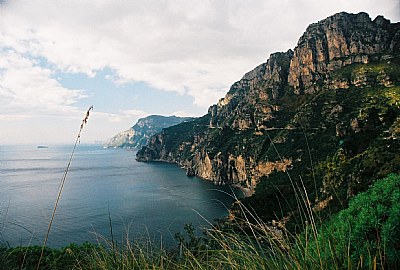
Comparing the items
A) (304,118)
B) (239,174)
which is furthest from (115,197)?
(304,118)

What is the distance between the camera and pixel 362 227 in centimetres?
240

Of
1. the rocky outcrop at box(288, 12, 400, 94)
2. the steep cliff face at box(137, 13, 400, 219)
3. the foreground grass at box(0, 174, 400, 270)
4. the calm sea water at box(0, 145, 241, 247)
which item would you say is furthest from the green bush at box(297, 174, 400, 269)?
the rocky outcrop at box(288, 12, 400, 94)

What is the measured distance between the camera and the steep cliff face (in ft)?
132

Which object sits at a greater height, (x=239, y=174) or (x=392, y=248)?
(x=392, y=248)

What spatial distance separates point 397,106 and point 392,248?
5324 cm

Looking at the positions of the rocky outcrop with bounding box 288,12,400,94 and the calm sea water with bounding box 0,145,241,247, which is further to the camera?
the rocky outcrop with bounding box 288,12,400,94

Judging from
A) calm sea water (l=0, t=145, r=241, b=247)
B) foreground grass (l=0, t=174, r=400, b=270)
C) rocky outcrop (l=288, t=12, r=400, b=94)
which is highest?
rocky outcrop (l=288, t=12, r=400, b=94)

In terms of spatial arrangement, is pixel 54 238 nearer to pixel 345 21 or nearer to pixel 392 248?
pixel 392 248

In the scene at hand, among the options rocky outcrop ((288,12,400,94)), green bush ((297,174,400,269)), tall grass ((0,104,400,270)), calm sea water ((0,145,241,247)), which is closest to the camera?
tall grass ((0,104,400,270))

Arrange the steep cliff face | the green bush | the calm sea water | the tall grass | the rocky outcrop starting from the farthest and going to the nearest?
the rocky outcrop
the steep cliff face
the calm sea water
the green bush
the tall grass

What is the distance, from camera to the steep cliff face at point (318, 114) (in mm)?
40250

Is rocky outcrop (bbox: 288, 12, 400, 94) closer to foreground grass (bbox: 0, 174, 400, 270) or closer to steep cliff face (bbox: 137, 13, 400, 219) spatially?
steep cliff face (bbox: 137, 13, 400, 219)

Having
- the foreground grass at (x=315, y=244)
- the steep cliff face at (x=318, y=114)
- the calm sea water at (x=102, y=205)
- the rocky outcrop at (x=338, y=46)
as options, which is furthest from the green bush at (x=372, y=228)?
the rocky outcrop at (x=338, y=46)

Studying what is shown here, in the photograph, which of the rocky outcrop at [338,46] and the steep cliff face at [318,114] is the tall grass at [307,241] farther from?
the rocky outcrop at [338,46]
